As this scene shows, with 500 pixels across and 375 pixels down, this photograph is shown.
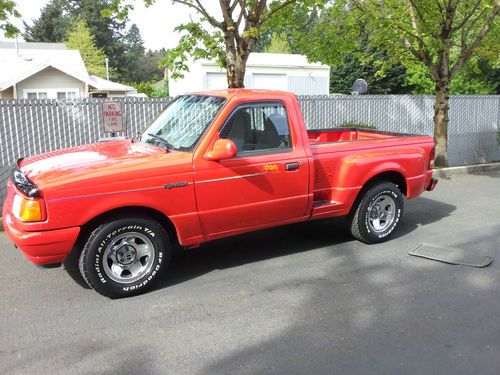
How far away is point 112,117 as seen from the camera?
28.2ft

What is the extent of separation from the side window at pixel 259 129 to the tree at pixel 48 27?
70411mm

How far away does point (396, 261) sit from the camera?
5.43 metres

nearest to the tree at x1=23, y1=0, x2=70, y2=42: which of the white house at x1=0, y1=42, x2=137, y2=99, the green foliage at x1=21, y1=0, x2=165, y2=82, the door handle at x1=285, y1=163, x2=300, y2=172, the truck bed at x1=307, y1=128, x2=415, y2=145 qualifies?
the green foliage at x1=21, y1=0, x2=165, y2=82

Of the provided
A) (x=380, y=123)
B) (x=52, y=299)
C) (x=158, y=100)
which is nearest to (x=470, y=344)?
(x=52, y=299)

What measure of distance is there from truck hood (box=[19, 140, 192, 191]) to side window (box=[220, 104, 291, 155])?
0.59 m

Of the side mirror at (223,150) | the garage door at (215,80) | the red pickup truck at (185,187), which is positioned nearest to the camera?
the red pickup truck at (185,187)

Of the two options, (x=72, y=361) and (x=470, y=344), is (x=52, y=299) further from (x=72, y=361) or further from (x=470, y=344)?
(x=470, y=344)

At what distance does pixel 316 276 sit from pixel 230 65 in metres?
5.01

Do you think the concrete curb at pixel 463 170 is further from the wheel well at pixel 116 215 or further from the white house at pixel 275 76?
the white house at pixel 275 76

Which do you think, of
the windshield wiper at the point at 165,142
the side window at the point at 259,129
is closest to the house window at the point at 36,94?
the windshield wiper at the point at 165,142

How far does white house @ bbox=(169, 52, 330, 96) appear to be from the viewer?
22.9 metres

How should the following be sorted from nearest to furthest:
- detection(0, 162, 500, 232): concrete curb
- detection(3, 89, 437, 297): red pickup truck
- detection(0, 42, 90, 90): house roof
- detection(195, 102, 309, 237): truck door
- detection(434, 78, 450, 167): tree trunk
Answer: detection(3, 89, 437, 297): red pickup truck
detection(195, 102, 309, 237): truck door
detection(0, 162, 500, 232): concrete curb
detection(434, 78, 450, 167): tree trunk
detection(0, 42, 90, 90): house roof

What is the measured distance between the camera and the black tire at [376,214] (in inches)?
234

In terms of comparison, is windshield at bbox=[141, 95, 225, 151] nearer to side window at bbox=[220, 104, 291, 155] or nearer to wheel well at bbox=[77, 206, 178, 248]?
side window at bbox=[220, 104, 291, 155]
